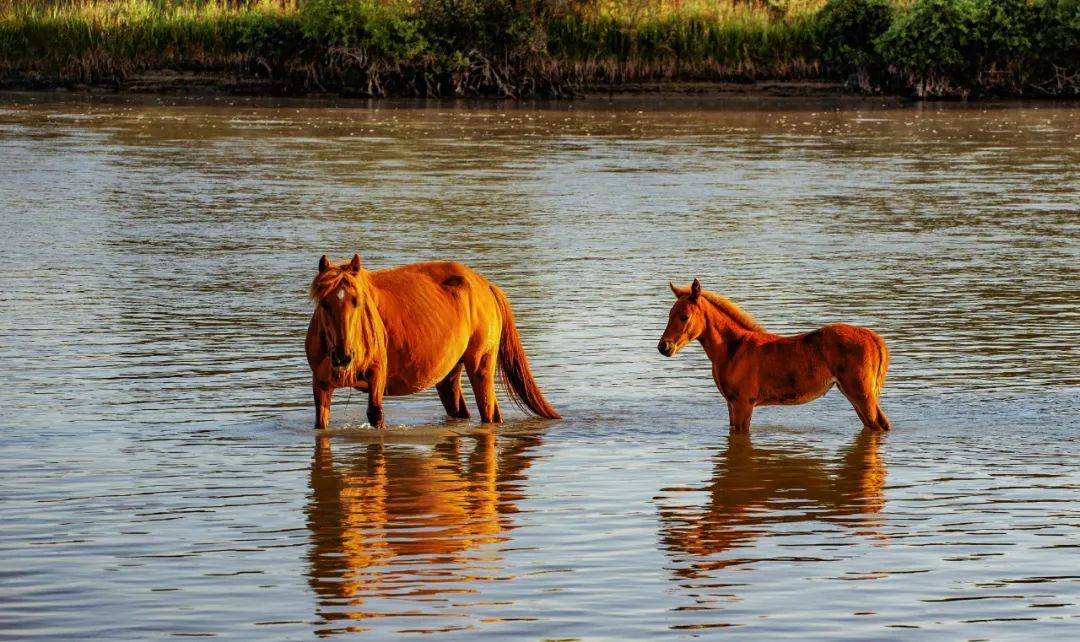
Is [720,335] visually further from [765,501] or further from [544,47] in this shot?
[544,47]

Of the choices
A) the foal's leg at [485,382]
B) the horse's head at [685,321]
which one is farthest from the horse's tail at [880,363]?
the foal's leg at [485,382]

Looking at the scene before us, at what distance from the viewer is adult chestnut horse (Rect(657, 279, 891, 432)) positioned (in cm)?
982

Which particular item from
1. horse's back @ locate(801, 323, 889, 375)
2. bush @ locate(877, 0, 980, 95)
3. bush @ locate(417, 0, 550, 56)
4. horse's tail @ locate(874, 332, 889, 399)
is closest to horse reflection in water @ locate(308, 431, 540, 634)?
horse's back @ locate(801, 323, 889, 375)

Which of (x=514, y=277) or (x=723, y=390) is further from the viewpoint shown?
(x=514, y=277)

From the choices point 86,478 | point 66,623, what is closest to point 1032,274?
point 86,478

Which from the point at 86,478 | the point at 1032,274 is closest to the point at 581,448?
the point at 86,478

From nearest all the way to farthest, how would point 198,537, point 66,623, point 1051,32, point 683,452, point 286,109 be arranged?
point 66,623 < point 198,537 < point 683,452 < point 286,109 < point 1051,32

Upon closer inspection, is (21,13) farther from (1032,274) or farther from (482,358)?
(482,358)

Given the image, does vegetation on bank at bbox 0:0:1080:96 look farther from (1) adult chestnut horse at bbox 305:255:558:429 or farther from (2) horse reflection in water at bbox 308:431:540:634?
(2) horse reflection in water at bbox 308:431:540:634

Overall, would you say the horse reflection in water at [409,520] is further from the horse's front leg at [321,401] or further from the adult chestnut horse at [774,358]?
the adult chestnut horse at [774,358]

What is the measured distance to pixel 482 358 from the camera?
10.3 m

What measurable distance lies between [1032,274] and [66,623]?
11.2 m

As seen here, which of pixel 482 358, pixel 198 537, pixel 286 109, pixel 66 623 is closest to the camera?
pixel 66 623

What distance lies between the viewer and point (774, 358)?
9.91 metres
